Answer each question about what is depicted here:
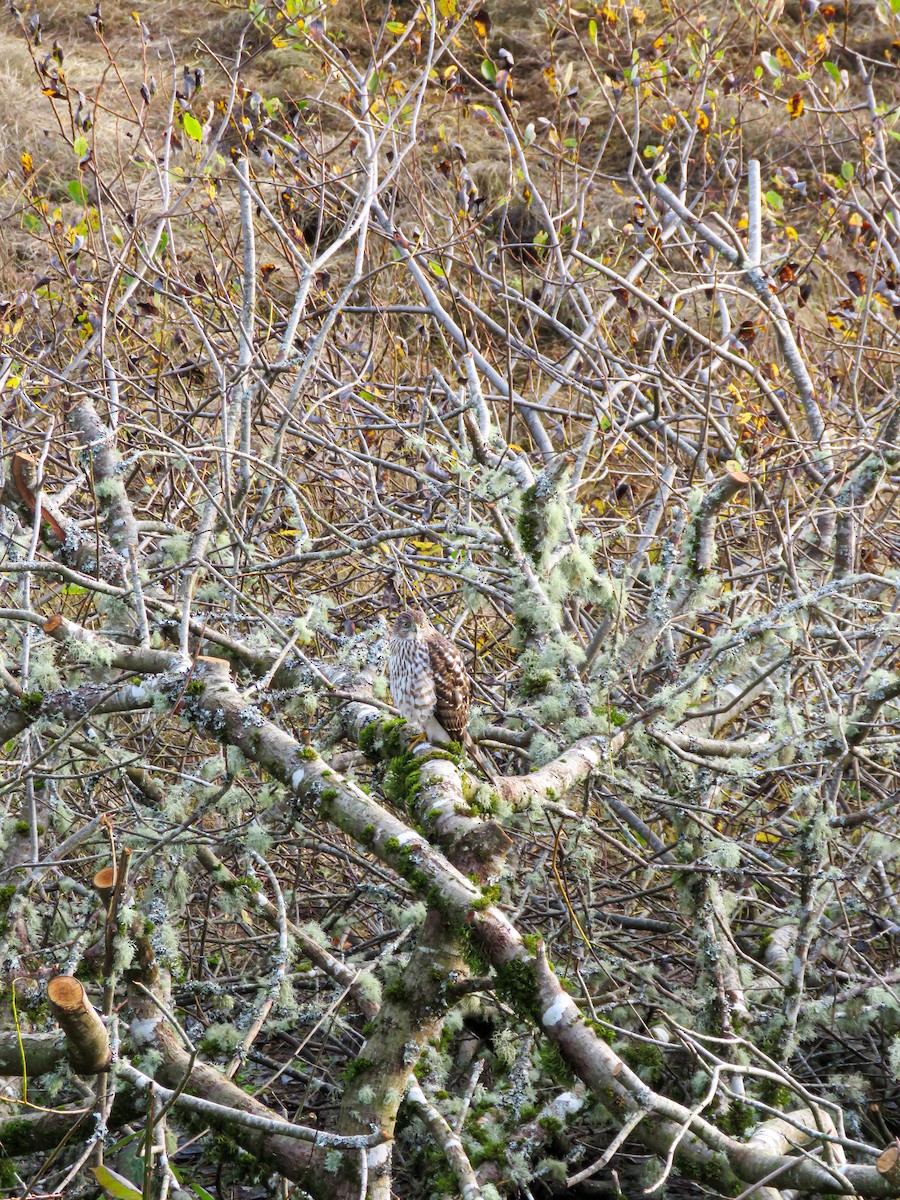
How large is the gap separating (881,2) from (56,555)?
4.32 meters

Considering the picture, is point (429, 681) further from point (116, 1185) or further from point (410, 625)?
point (116, 1185)

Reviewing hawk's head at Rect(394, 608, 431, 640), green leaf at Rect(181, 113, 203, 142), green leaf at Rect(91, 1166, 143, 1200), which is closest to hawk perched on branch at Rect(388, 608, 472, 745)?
hawk's head at Rect(394, 608, 431, 640)

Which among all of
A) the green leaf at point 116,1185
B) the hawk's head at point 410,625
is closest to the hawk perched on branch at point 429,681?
the hawk's head at point 410,625

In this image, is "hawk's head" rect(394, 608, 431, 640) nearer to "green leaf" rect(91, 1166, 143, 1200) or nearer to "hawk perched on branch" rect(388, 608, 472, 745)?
"hawk perched on branch" rect(388, 608, 472, 745)

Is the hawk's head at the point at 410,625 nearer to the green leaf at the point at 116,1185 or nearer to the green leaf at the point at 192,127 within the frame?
the green leaf at the point at 192,127

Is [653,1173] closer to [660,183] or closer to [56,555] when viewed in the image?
[56,555]

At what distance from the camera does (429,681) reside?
3369 millimetres

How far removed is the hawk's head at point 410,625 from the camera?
141 inches

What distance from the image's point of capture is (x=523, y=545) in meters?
3.03

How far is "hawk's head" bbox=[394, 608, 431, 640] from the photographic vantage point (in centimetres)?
358

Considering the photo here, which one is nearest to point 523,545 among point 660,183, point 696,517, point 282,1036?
point 696,517

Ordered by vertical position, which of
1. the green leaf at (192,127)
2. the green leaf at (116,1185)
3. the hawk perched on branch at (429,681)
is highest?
the green leaf at (192,127)

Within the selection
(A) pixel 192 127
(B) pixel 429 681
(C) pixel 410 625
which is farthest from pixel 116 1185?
(A) pixel 192 127

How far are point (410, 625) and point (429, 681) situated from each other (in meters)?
0.29
